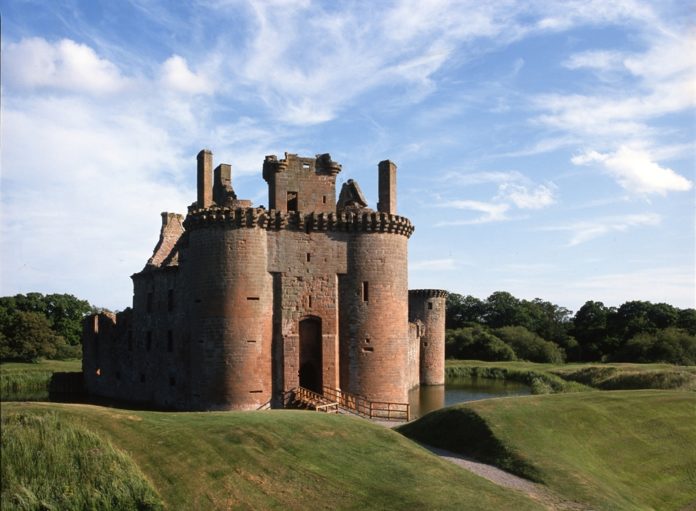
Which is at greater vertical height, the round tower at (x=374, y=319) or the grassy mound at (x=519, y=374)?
the round tower at (x=374, y=319)

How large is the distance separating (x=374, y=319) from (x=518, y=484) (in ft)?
46.9

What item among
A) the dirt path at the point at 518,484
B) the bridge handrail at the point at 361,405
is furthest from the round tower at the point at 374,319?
the dirt path at the point at 518,484

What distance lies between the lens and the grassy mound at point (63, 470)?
12.5 m

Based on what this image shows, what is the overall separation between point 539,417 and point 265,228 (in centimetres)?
1460

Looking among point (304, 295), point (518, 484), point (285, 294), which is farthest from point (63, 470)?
Answer: point (304, 295)

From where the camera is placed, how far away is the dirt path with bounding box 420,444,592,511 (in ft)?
53.9

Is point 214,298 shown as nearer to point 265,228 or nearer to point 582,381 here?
point 265,228

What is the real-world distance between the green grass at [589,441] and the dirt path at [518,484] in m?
0.40

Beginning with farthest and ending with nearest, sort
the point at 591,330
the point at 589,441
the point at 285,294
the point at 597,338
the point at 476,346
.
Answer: the point at 591,330 → the point at 597,338 → the point at 476,346 → the point at 285,294 → the point at 589,441

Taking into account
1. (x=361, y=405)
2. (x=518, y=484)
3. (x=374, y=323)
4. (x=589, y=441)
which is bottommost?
(x=518, y=484)

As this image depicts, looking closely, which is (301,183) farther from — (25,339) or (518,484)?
(25,339)

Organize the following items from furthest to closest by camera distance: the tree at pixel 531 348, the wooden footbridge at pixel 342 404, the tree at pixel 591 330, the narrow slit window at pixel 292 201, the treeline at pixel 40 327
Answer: the tree at pixel 591 330 → the tree at pixel 531 348 → the treeline at pixel 40 327 → the narrow slit window at pixel 292 201 → the wooden footbridge at pixel 342 404

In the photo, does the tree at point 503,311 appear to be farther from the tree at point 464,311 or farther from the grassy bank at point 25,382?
the grassy bank at point 25,382

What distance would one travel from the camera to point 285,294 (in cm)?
3055
